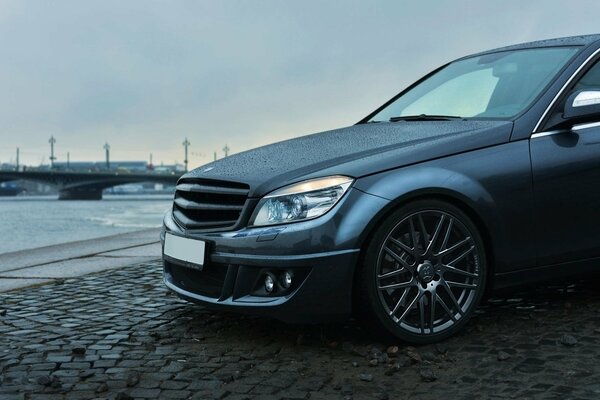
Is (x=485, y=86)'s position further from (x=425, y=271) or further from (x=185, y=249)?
(x=185, y=249)

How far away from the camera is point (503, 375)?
124 inches

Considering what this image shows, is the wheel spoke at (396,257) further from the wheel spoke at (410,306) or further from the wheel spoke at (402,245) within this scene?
the wheel spoke at (410,306)

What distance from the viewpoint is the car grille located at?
3.66m

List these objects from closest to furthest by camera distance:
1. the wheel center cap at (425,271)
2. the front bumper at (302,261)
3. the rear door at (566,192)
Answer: the front bumper at (302,261), the wheel center cap at (425,271), the rear door at (566,192)

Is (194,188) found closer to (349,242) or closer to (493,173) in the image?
(349,242)

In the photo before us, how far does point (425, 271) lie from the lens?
11.9 feet

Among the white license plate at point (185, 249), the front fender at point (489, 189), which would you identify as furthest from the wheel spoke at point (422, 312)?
the white license plate at point (185, 249)

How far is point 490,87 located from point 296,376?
2311 mm

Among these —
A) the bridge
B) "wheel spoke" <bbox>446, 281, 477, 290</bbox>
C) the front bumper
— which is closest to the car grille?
the front bumper

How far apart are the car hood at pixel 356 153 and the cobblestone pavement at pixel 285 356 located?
86 centimetres

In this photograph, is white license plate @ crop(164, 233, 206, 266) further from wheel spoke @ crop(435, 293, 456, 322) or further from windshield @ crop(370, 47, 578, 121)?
windshield @ crop(370, 47, 578, 121)

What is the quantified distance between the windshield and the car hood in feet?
0.92

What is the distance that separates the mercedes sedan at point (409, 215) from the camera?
11.4 feet

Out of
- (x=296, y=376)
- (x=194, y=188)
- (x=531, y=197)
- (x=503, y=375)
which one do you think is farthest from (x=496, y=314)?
(x=194, y=188)
